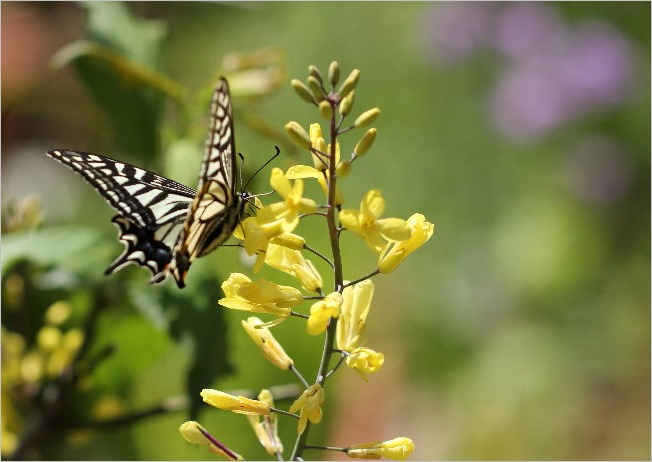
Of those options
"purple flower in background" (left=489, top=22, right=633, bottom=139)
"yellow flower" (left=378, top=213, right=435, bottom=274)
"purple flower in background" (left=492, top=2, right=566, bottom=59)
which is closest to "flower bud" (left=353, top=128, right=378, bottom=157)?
"yellow flower" (left=378, top=213, right=435, bottom=274)

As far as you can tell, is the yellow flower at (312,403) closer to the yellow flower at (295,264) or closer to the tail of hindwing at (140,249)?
the yellow flower at (295,264)

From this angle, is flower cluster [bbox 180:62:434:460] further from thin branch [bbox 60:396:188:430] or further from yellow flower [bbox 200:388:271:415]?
thin branch [bbox 60:396:188:430]

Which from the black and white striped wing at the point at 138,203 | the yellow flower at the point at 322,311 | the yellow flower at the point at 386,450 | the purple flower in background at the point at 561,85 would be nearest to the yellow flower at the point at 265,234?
the yellow flower at the point at 322,311

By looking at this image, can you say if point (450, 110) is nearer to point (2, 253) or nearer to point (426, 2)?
point (426, 2)

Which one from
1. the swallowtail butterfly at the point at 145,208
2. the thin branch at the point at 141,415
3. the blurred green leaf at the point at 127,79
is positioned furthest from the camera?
the blurred green leaf at the point at 127,79

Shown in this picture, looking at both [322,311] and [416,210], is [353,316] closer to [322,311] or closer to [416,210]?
[322,311]

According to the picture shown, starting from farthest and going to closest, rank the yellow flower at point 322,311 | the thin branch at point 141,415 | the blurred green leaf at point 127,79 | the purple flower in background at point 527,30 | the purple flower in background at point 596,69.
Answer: the purple flower in background at point 527,30 < the purple flower in background at point 596,69 < the blurred green leaf at point 127,79 < the thin branch at point 141,415 < the yellow flower at point 322,311

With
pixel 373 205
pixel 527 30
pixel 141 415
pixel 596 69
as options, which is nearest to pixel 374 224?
pixel 373 205
